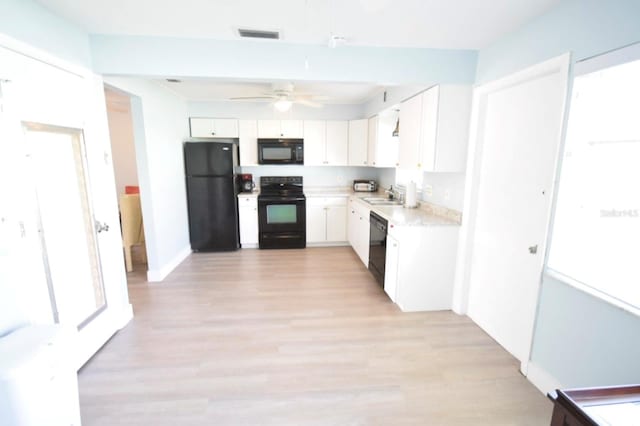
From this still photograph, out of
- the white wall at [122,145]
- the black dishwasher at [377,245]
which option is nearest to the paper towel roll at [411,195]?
the black dishwasher at [377,245]

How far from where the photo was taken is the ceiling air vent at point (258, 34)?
2.19 m

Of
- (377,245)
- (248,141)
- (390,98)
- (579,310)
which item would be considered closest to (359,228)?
(377,245)

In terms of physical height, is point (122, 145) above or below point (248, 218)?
above

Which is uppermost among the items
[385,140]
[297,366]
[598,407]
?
[385,140]

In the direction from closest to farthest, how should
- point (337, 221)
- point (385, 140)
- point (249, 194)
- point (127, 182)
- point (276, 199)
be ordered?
point (385, 140)
point (276, 199)
point (249, 194)
point (337, 221)
point (127, 182)

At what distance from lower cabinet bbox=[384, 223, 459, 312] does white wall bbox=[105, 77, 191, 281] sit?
283 cm

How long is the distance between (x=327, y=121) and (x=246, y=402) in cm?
422

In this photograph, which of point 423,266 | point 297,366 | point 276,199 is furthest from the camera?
point 276,199

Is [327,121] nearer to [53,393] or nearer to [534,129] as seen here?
[534,129]

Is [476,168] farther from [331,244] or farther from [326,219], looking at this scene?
[331,244]

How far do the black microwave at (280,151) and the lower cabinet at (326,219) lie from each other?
0.76 m

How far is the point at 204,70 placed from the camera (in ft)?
7.77

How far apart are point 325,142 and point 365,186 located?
1044 mm

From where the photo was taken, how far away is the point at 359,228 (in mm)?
4227
